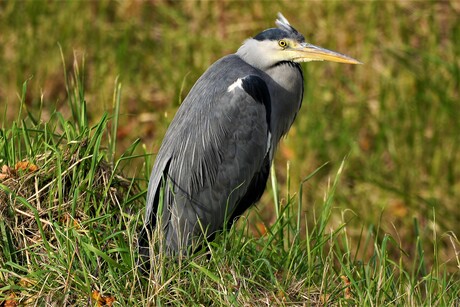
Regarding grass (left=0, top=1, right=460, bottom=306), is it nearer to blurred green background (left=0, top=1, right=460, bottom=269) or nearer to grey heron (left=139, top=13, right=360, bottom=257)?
blurred green background (left=0, top=1, right=460, bottom=269)

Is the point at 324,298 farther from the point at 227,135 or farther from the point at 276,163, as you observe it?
the point at 276,163

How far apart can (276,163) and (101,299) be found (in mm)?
4506

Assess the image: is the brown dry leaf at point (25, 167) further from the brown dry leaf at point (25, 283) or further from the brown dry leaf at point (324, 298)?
the brown dry leaf at point (324, 298)

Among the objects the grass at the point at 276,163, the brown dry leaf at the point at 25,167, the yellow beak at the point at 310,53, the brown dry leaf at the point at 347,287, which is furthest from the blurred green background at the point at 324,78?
the brown dry leaf at the point at 25,167

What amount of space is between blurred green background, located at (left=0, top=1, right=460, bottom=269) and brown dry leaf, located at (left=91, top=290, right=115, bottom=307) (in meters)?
3.88

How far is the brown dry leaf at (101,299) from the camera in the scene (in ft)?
10.2

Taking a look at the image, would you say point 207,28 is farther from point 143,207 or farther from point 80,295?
point 80,295

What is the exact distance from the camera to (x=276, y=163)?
7.54 meters

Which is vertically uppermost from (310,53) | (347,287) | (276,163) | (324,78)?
(310,53)

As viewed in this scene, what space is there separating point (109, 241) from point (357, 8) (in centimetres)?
511

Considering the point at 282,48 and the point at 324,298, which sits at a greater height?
the point at 282,48

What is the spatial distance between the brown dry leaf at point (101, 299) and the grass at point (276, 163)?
0.04 ft

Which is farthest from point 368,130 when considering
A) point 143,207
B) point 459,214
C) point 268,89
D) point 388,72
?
point 143,207

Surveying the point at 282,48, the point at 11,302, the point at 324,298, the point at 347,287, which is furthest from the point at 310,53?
the point at 11,302
